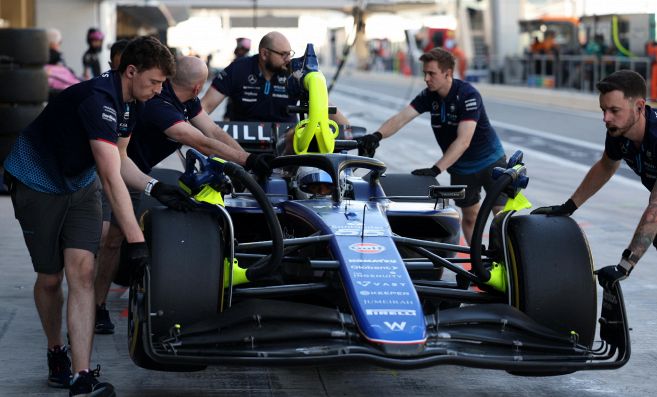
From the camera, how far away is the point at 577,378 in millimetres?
6203

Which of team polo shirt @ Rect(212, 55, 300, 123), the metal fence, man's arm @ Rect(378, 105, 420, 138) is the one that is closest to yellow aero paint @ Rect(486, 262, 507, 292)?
man's arm @ Rect(378, 105, 420, 138)

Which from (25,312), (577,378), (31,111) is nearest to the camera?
(577,378)

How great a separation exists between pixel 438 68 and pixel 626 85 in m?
2.84

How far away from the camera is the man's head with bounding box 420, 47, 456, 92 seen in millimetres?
8523

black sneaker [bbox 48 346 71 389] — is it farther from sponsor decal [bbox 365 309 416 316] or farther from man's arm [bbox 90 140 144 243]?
sponsor decal [bbox 365 309 416 316]

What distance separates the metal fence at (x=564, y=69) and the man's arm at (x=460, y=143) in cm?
1871

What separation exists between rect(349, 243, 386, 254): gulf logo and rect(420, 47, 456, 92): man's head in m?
3.13

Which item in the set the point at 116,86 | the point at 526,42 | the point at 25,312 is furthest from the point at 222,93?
the point at 526,42

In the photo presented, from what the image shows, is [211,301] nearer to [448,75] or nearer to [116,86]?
[116,86]

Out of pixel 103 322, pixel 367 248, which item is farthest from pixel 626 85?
pixel 103 322

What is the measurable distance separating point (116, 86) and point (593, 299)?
8.00 ft

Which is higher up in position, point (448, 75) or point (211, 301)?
point (448, 75)

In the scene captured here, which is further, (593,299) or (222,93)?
(222,93)

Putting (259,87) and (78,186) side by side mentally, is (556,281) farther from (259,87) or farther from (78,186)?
(259,87)
